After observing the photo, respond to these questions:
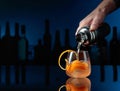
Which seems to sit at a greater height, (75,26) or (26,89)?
(75,26)

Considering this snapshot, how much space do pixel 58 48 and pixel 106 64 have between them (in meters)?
0.37

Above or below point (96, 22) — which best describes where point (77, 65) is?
below

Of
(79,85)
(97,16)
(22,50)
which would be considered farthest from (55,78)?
(79,85)

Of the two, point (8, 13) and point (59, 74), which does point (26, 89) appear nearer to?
point (59, 74)

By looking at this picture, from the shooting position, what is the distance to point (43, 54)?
206 cm

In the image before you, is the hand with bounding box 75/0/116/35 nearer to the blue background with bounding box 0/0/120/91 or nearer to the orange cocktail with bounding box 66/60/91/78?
the orange cocktail with bounding box 66/60/91/78

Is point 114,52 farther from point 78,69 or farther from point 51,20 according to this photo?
point 78,69

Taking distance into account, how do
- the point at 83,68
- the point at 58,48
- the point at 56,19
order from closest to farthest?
1. the point at 83,68
2. the point at 58,48
3. the point at 56,19

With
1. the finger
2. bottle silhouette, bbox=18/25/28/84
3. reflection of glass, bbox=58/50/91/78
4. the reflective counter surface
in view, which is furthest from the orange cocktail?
the reflective counter surface

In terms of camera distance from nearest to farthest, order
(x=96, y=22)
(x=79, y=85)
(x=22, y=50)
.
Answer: (x=79, y=85) → (x=96, y=22) → (x=22, y=50)

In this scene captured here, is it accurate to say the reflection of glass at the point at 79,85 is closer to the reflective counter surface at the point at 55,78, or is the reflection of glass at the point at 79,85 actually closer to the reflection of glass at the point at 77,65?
the reflection of glass at the point at 77,65

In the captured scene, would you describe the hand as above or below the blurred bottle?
above

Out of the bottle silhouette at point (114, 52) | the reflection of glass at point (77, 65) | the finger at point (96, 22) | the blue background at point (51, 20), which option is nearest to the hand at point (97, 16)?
the finger at point (96, 22)

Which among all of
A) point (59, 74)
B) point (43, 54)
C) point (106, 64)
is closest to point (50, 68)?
point (59, 74)
